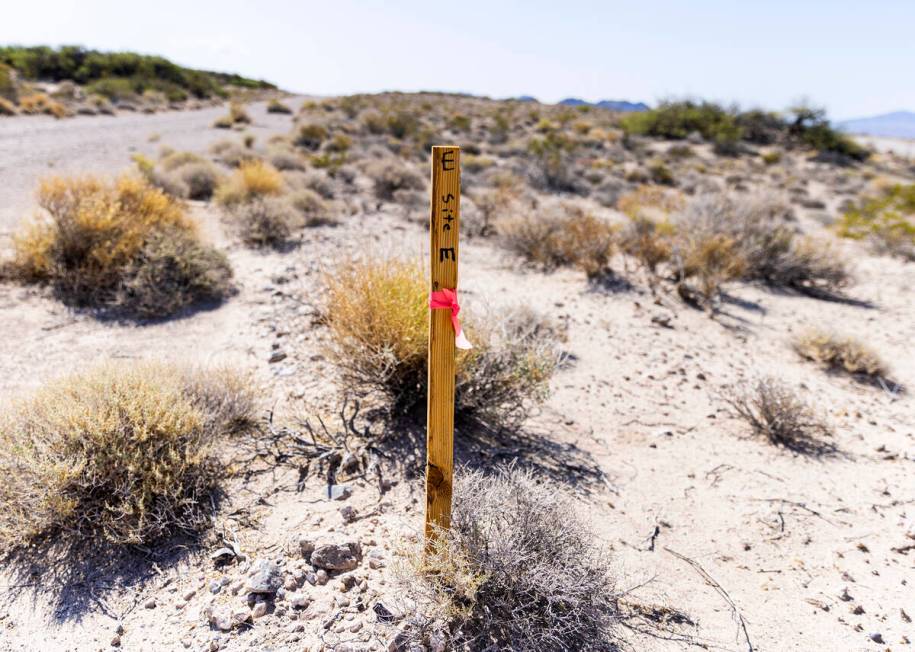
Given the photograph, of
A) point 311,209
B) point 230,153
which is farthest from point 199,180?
point 230,153

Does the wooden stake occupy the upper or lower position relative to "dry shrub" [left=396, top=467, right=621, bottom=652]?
upper

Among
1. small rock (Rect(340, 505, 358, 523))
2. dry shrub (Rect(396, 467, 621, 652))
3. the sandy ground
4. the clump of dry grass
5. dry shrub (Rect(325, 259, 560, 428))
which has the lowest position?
the sandy ground

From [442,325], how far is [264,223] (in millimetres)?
6078

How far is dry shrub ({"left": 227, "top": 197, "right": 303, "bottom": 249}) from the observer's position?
723cm

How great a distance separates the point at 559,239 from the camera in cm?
748

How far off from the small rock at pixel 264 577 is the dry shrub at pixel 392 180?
938cm

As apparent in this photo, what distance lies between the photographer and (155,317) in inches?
203

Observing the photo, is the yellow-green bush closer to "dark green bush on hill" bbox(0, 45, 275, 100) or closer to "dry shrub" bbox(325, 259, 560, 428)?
"dry shrub" bbox(325, 259, 560, 428)

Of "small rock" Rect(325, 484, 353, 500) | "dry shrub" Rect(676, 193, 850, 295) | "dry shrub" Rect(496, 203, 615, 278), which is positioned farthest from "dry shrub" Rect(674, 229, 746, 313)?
"small rock" Rect(325, 484, 353, 500)

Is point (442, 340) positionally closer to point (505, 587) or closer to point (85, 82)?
point (505, 587)

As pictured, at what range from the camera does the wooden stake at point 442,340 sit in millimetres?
1856

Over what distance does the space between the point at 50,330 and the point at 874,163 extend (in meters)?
31.7

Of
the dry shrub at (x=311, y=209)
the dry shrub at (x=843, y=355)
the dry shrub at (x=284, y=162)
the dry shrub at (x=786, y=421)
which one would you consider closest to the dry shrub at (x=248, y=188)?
the dry shrub at (x=311, y=209)

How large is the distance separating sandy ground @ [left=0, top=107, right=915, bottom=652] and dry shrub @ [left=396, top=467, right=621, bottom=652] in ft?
1.22
